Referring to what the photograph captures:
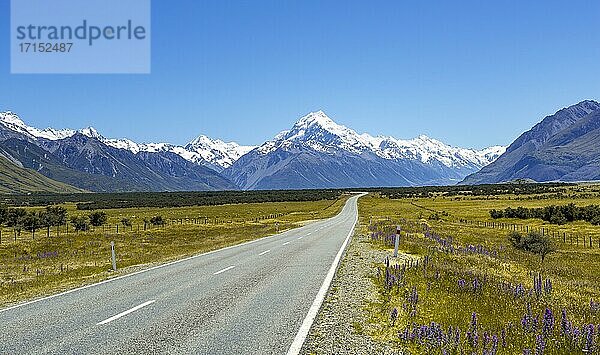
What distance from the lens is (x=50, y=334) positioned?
9.97 meters

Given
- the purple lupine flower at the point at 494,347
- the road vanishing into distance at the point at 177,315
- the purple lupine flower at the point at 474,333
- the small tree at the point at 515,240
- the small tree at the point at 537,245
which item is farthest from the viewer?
the small tree at the point at 515,240

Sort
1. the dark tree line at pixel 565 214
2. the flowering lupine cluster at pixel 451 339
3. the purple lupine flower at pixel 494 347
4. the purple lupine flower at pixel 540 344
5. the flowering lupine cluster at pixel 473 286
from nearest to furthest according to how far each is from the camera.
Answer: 1. the purple lupine flower at pixel 494 347
2. the purple lupine flower at pixel 540 344
3. the flowering lupine cluster at pixel 451 339
4. the flowering lupine cluster at pixel 473 286
5. the dark tree line at pixel 565 214

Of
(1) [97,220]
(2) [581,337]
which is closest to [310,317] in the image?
(2) [581,337]

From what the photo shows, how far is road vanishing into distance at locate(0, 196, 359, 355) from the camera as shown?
9.01 m

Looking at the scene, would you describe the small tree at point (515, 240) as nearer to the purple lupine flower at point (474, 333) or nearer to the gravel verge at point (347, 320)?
the gravel verge at point (347, 320)

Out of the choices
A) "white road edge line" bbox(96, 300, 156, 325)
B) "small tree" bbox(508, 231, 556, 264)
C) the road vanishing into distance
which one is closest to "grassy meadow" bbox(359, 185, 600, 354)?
the road vanishing into distance

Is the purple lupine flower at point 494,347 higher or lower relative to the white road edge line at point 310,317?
higher

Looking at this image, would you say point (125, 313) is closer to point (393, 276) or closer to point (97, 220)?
point (393, 276)

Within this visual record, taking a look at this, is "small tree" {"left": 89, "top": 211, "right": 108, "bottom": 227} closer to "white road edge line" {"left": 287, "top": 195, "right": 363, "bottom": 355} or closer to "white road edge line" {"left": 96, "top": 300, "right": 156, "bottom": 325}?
"white road edge line" {"left": 287, "top": 195, "right": 363, "bottom": 355}

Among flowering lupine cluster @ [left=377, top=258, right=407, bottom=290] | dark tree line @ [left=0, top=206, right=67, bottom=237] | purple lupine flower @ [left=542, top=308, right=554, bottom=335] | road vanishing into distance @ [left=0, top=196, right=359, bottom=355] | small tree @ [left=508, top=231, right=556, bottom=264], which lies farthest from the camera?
dark tree line @ [left=0, top=206, right=67, bottom=237]

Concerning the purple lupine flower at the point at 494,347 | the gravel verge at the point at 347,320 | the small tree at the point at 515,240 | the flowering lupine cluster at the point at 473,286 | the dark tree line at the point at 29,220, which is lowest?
the small tree at the point at 515,240

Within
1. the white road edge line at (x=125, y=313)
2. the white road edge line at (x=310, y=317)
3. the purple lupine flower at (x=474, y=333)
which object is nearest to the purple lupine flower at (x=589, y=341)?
the purple lupine flower at (x=474, y=333)

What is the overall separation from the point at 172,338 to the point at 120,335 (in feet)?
3.55

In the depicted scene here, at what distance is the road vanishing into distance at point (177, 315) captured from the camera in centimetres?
901
